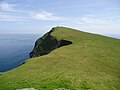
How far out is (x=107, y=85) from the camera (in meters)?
29.2

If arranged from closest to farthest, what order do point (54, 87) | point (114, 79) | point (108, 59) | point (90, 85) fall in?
point (54, 87) → point (90, 85) → point (114, 79) → point (108, 59)

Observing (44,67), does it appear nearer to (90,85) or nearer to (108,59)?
(90,85)

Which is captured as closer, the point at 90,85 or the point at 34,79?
the point at 90,85

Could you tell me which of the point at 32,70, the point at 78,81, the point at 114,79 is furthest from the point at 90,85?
the point at 32,70

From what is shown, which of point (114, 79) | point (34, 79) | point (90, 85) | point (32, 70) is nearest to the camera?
point (90, 85)

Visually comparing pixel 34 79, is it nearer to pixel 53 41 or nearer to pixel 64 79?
pixel 64 79

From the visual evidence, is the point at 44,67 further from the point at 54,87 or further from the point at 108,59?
the point at 108,59

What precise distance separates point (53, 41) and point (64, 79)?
69480 mm

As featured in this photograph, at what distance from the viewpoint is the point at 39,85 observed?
1064 inches

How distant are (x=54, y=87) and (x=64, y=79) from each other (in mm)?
3223


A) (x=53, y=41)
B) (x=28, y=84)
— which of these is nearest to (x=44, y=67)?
(x=28, y=84)

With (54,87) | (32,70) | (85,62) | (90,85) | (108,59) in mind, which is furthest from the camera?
(108,59)

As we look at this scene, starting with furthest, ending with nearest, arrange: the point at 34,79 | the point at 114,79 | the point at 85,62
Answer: the point at 85,62
the point at 114,79
the point at 34,79

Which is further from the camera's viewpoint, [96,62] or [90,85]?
[96,62]
